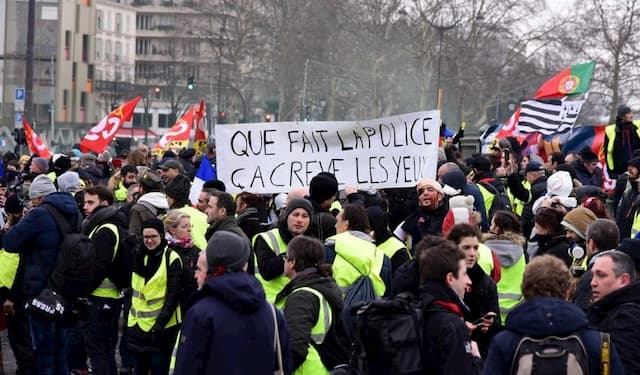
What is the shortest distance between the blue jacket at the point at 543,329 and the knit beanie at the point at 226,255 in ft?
3.94

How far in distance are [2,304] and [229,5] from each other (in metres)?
73.8

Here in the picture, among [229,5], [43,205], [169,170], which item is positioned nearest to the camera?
[43,205]

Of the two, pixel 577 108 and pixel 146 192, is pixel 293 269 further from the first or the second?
pixel 577 108

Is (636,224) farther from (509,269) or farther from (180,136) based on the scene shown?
(180,136)

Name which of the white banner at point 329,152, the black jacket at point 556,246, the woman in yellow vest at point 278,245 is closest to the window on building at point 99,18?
the white banner at point 329,152

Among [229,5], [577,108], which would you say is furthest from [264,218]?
[229,5]

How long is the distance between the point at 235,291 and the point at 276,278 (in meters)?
2.04

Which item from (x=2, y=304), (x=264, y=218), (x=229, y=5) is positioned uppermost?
(x=229, y=5)

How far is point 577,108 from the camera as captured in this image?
1925cm

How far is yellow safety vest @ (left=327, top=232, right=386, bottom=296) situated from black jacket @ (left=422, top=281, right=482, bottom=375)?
1.69 m

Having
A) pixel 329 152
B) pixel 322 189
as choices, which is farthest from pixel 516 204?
pixel 322 189

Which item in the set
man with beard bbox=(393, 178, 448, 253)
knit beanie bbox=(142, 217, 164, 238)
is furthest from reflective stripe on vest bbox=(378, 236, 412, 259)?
knit beanie bbox=(142, 217, 164, 238)

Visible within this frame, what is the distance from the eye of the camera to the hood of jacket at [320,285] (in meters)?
7.42

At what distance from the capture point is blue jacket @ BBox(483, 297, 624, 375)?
19.6 feet
